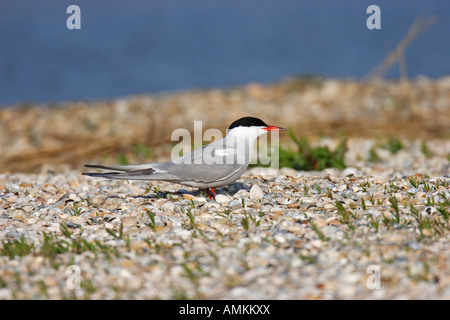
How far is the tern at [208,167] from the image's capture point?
467 cm

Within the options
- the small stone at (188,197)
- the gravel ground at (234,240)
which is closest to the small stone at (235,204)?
the gravel ground at (234,240)

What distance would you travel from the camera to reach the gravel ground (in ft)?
11.0

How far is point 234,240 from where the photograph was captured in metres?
3.96

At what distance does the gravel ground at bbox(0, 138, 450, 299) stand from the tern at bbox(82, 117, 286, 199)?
21cm

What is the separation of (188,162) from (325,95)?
688 cm

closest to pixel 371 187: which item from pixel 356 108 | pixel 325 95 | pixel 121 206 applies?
pixel 121 206

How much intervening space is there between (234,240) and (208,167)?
2.90 feet

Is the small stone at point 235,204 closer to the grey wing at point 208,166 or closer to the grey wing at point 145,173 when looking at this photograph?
the grey wing at point 208,166

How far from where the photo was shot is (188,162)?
4.77 metres

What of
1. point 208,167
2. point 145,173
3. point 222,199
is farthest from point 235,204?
point 145,173

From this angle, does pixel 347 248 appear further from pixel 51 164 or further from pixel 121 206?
pixel 51 164

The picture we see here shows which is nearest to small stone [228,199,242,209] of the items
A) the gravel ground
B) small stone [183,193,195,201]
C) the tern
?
the gravel ground

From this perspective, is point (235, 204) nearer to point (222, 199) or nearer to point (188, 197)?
point (222, 199)

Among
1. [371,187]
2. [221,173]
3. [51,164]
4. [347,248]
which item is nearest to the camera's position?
[347,248]
